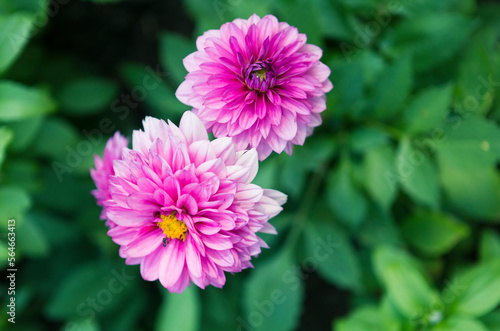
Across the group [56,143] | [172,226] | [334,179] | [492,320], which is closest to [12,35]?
[56,143]

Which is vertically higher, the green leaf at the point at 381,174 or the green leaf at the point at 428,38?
the green leaf at the point at 428,38

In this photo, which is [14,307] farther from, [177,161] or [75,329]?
[177,161]

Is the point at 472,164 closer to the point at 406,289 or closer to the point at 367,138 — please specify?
the point at 367,138

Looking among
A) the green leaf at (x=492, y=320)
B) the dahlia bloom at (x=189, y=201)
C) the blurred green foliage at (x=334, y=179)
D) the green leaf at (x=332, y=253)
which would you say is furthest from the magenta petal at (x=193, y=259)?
the green leaf at (x=492, y=320)

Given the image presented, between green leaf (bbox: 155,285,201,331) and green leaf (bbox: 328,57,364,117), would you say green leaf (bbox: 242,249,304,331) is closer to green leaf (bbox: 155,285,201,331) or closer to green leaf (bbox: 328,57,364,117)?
green leaf (bbox: 155,285,201,331)

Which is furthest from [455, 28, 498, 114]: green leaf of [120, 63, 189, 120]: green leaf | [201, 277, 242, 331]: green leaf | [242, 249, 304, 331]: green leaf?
[201, 277, 242, 331]: green leaf

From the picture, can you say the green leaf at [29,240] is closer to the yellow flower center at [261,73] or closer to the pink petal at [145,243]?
the pink petal at [145,243]
